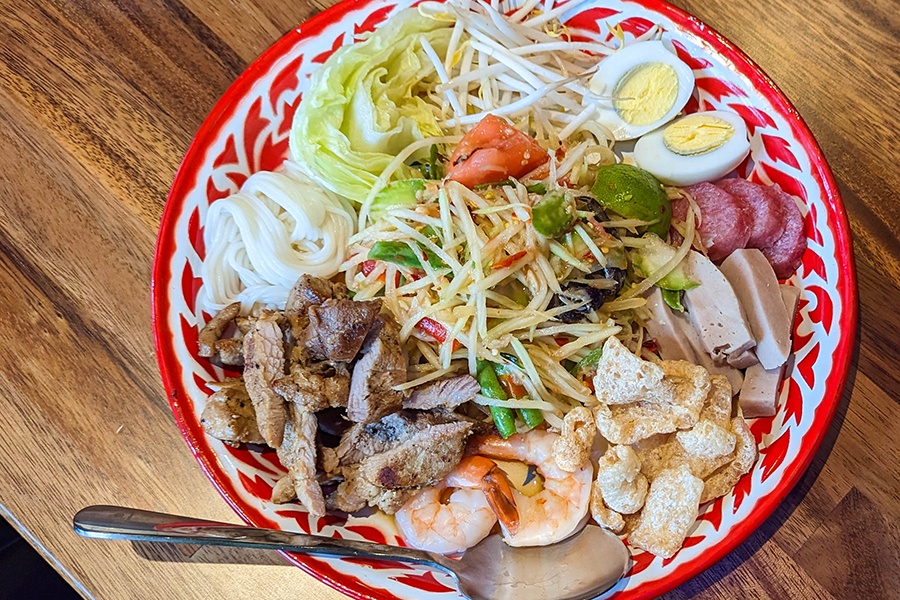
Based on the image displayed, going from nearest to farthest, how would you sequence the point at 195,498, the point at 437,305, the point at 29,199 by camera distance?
the point at 437,305
the point at 195,498
the point at 29,199

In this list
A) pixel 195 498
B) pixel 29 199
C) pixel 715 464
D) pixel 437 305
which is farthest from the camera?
pixel 29 199

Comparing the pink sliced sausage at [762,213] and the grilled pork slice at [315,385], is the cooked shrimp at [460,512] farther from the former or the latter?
the pink sliced sausage at [762,213]

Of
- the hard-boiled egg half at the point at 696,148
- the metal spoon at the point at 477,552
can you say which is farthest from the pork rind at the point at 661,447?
the hard-boiled egg half at the point at 696,148

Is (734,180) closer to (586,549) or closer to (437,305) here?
(437,305)

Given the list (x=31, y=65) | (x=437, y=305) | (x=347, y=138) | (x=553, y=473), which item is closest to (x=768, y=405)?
(x=553, y=473)

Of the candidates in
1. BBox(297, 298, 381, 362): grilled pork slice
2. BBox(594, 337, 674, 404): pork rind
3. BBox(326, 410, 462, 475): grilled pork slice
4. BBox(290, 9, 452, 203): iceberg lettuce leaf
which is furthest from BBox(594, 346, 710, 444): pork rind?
BBox(290, 9, 452, 203): iceberg lettuce leaf

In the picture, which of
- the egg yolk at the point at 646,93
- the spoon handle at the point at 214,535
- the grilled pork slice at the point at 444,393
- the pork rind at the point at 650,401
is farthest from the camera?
the egg yolk at the point at 646,93
